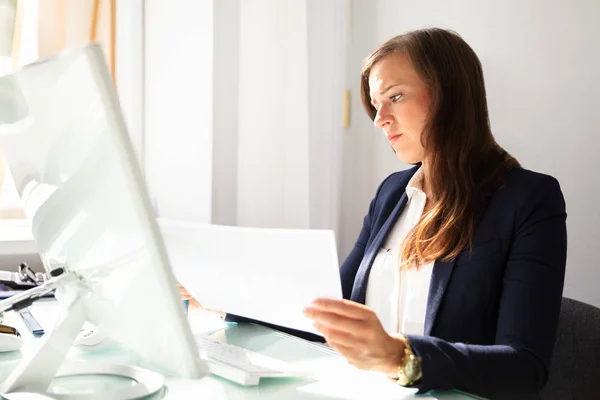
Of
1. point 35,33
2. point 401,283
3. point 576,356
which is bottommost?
point 576,356

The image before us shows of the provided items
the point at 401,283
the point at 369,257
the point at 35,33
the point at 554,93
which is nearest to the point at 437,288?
the point at 401,283

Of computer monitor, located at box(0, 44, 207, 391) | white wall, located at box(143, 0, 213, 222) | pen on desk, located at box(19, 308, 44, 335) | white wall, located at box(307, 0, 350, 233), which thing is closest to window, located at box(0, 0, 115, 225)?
white wall, located at box(143, 0, 213, 222)

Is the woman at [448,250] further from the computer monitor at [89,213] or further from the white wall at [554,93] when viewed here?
the white wall at [554,93]

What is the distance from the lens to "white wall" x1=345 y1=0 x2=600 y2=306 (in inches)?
68.9

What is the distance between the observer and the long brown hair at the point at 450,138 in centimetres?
142

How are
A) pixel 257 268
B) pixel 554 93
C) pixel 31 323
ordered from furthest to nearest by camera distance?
pixel 554 93 < pixel 31 323 < pixel 257 268

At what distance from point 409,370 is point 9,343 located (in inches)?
24.5

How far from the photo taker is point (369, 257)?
1563 mm

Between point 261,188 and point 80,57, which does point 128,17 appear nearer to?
point 261,188

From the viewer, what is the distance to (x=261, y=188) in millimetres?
2391

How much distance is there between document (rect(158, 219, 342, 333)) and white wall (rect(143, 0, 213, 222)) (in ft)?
3.29

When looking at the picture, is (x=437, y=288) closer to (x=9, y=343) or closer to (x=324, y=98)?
(x=9, y=343)

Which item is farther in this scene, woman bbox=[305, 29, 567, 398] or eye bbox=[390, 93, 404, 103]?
eye bbox=[390, 93, 404, 103]

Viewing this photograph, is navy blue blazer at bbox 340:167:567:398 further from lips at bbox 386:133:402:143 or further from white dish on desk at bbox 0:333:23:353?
white dish on desk at bbox 0:333:23:353
